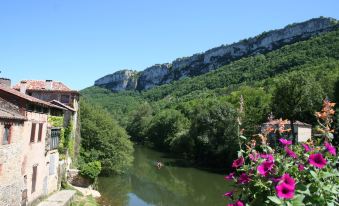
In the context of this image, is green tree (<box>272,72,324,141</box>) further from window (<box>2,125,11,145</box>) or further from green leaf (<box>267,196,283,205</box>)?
green leaf (<box>267,196,283,205</box>)

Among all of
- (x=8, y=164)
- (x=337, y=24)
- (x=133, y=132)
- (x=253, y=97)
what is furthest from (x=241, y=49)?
(x=8, y=164)

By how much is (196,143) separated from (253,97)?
26470 millimetres

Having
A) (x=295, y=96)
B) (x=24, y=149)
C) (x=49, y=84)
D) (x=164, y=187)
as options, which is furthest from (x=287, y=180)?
(x=295, y=96)

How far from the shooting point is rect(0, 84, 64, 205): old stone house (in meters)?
21.2

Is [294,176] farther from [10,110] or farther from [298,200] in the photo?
[10,110]

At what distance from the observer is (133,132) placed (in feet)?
404

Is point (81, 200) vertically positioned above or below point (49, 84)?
below

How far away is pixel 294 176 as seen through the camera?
5031mm

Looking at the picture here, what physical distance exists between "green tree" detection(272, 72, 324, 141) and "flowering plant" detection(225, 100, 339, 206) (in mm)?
52747

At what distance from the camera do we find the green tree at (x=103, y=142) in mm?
49156

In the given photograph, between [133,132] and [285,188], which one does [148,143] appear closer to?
[133,132]

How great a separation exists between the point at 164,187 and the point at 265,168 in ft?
151

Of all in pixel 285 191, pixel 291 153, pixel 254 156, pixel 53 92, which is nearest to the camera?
pixel 285 191

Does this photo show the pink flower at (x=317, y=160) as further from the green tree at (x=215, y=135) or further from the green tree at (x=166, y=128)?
the green tree at (x=166, y=128)
